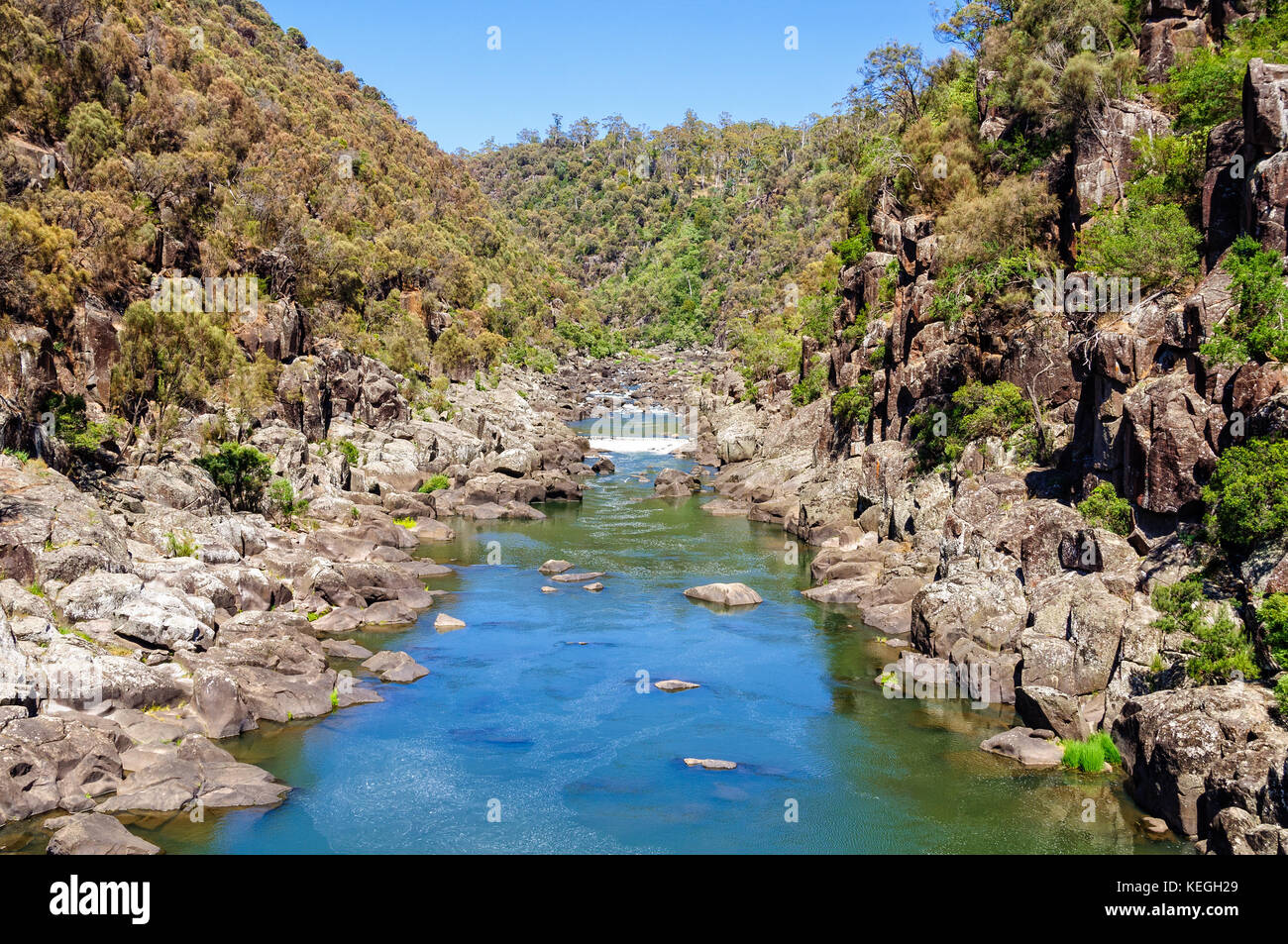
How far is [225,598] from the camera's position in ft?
104

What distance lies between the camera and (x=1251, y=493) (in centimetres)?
2355

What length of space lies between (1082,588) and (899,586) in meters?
10.9

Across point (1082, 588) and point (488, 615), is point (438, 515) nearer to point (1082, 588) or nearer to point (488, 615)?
point (488, 615)

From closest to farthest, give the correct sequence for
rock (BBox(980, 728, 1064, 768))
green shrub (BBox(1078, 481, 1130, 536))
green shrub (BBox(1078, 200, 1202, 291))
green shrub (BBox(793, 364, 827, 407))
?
rock (BBox(980, 728, 1064, 768)) → green shrub (BBox(1078, 481, 1130, 536)) → green shrub (BBox(1078, 200, 1202, 291)) → green shrub (BBox(793, 364, 827, 407))

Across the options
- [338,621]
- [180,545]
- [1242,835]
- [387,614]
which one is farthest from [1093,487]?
[180,545]

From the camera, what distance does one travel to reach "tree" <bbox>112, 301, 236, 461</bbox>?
43969 mm

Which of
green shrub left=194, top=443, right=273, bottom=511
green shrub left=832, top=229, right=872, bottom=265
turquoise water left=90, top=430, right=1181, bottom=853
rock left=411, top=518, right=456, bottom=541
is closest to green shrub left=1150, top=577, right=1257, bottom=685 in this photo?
turquoise water left=90, top=430, right=1181, bottom=853

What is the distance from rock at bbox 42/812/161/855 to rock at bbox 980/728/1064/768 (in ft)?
65.6

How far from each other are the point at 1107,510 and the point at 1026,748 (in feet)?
28.9

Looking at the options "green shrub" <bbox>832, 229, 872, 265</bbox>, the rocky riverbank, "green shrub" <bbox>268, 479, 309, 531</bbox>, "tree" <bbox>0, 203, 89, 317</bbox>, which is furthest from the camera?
"green shrub" <bbox>832, 229, 872, 265</bbox>

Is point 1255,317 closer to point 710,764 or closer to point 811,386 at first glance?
point 710,764

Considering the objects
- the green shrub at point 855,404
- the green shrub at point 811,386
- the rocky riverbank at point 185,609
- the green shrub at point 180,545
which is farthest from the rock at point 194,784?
the green shrub at point 811,386

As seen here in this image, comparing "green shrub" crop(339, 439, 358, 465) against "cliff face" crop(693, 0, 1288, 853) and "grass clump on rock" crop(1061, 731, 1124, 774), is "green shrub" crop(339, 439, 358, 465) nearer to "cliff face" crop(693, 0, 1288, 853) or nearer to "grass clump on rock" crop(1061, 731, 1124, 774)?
"cliff face" crop(693, 0, 1288, 853)

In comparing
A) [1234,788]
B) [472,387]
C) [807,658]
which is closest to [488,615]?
[807,658]
